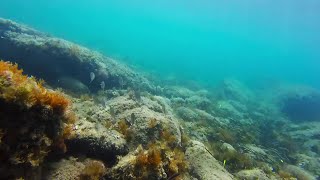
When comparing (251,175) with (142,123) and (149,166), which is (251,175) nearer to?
(142,123)

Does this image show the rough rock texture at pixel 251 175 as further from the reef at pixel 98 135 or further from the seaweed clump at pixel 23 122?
the seaweed clump at pixel 23 122

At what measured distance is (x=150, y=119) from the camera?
24.3 feet

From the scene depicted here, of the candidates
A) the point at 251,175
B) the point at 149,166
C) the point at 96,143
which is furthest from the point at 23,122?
the point at 251,175

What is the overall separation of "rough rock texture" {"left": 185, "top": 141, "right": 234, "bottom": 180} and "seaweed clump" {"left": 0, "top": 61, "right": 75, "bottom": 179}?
3545 millimetres

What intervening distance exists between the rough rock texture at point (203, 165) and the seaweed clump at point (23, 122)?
355 cm

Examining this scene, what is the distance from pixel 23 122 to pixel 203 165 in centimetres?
437

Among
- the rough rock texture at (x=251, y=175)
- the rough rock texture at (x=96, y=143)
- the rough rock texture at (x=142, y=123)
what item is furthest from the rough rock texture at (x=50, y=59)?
the rough rock texture at (x=251, y=175)

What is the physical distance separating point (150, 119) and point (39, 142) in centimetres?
350

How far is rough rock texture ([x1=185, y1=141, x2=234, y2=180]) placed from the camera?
21.8ft

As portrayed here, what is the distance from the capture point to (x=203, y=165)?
22.8 ft

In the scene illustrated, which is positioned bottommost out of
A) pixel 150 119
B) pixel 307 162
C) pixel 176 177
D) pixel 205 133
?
pixel 176 177

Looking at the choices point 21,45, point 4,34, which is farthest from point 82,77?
point 4,34

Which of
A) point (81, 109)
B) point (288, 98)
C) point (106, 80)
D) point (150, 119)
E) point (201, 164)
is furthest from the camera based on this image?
point (288, 98)

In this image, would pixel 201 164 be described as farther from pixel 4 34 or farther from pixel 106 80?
pixel 4 34
